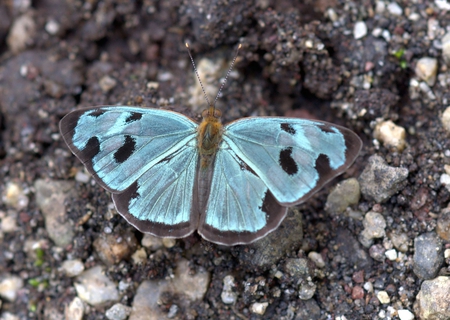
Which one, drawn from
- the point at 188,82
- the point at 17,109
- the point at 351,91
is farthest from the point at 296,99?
the point at 17,109

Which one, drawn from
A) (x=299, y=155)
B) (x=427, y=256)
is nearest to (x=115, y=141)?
(x=299, y=155)

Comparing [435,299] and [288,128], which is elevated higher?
[288,128]

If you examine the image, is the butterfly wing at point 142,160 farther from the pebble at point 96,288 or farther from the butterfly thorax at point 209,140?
the pebble at point 96,288

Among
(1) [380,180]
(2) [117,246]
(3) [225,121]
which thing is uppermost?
(3) [225,121]

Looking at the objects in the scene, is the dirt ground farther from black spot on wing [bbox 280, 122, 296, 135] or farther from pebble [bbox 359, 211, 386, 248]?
black spot on wing [bbox 280, 122, 296, 135]

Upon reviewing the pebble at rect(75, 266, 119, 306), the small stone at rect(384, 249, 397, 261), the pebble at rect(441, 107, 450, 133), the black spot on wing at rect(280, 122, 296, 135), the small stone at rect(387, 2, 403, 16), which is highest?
the small stone at rect(387, 2, 403, 16)

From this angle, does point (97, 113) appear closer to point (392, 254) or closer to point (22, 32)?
point (22, 32)

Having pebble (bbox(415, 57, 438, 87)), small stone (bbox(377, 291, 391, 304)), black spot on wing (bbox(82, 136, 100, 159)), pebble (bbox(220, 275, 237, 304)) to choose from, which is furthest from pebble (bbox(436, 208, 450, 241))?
black spot on wing (bbox(82, 136, 100, 159))
